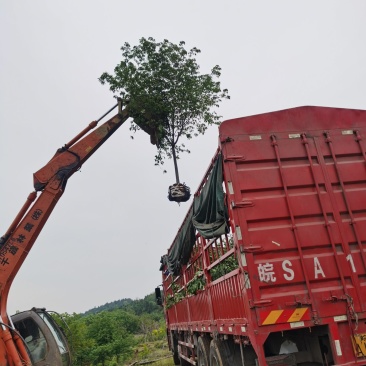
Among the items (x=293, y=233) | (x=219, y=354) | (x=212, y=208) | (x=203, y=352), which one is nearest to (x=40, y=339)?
(x=203, y=352)

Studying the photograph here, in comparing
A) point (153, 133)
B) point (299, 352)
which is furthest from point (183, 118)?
point (299, 352)

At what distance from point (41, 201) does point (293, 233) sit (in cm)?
542

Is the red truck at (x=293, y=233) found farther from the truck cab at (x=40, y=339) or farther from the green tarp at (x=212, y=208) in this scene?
the truck cab at (x=40, y=339)

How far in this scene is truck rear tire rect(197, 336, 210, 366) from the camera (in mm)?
6342

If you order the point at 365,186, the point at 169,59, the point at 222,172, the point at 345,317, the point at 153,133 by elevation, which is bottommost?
the point at 345,317

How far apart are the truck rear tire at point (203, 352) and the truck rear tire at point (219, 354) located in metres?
0.63

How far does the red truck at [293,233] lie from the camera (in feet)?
13.0

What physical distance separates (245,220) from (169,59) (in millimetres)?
5234

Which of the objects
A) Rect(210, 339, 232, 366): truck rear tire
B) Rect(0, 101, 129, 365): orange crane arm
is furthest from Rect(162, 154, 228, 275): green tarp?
Rect(0, 101, 129, 365): orange crane arm

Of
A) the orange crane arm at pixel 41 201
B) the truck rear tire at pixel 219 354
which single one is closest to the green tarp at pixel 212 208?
the truck rear tire at pixel 219 354

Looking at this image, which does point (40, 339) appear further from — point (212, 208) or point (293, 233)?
point (293, 233)

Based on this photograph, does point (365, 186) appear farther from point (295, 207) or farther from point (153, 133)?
point (153, 133)

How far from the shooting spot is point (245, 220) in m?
4.23

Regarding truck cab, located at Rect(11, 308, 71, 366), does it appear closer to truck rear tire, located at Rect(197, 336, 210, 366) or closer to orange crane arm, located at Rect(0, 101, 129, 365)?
orange crane arm, located at Rect(0, 101, 129, 365)
